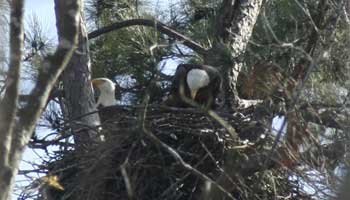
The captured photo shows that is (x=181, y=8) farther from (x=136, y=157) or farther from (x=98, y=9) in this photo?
(x=136, y=157)

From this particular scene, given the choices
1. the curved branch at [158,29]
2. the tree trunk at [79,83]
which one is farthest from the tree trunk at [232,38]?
the tree trunk at [79,83]

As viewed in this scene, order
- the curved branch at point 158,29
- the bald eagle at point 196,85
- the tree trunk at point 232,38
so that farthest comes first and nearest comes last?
the curved branch at point 158,29, the tree trunk at point 232,38, the bald eagle at point 196,85

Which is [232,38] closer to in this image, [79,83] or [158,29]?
[158,29]

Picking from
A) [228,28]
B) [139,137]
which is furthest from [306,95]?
[228,28]

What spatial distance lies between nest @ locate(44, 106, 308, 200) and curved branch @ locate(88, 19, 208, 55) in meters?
1.02

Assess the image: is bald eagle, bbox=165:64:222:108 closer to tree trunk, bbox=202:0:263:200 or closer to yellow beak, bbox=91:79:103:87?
tree trunk, bbox=202:0:263:200

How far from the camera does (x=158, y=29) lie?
7.05 metres

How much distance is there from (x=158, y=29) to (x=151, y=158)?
1.63 meters

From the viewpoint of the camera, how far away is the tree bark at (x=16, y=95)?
3.61 meters

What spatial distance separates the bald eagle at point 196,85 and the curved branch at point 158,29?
252 mm

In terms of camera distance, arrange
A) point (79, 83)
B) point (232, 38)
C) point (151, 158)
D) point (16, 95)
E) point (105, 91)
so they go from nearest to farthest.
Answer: point (16, 95), point (151, 158), point (79, 83), point (232, 38), point (105, 91)

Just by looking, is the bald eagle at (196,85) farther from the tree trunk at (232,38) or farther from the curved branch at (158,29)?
the curved branch at (158,29)

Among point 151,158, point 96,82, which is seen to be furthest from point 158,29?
point 151,158

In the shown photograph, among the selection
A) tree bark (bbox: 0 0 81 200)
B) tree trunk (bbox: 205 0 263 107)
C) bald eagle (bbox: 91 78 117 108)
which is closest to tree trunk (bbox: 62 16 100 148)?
bald eagle (bbox: 91 78 117 108)
